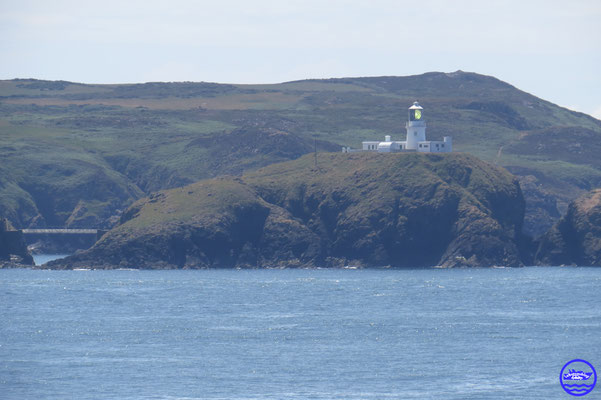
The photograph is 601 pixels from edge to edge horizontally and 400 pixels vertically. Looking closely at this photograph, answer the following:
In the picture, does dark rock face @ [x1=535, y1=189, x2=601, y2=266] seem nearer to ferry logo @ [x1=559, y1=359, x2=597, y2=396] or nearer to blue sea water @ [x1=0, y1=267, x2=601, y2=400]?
blue sea water @ [x1=0, y1=267, x2=601, y2=400]

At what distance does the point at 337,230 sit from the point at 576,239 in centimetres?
3908

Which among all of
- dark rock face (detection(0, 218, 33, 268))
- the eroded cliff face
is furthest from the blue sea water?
dark rock face (detection(0, 218, 33, 268))

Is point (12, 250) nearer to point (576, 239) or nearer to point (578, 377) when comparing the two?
point (576, 239)

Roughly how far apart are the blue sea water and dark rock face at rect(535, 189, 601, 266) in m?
36.0

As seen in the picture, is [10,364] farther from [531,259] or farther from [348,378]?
[531,259]

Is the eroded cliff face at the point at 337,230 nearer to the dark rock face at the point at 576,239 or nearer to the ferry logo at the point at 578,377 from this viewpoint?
the dark rock face at the point at 576,239

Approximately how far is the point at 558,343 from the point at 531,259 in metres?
107

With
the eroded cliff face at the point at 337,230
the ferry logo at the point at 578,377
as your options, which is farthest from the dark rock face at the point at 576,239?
the ferry logo at the point at 578,377

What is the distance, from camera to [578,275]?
6373 inches

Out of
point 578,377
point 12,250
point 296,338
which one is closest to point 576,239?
point 12,250

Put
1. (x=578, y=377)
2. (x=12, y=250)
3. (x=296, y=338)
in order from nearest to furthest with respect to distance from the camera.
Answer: (x=578, y=377), (x=296, y=338), (x=12, y=250)

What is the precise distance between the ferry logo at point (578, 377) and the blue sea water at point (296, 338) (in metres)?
0.69

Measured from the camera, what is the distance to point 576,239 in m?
188

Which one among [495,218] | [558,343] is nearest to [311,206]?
[495,218]
